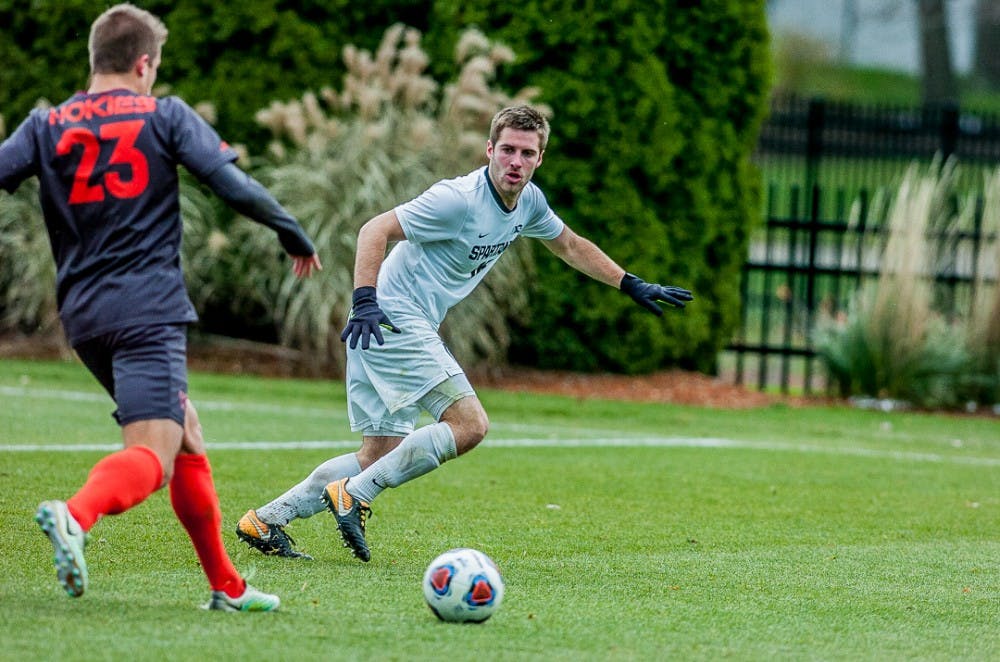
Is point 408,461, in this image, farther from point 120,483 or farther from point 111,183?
point 111,183

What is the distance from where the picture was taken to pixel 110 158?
184 inches

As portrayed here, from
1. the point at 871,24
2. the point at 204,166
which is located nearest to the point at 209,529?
the point at 204,166

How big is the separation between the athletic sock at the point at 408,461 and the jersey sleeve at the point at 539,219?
1.11 meters

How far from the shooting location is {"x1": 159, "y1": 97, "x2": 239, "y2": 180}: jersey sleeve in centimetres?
469

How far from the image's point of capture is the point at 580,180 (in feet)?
45.4

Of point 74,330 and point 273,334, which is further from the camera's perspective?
point 273,334

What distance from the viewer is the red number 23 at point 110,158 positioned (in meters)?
4.67

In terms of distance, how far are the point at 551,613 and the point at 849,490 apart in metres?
4.17

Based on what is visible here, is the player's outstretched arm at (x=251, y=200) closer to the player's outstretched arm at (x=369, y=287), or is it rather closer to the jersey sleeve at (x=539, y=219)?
the player's outstretched arm at (x=369, y=287)

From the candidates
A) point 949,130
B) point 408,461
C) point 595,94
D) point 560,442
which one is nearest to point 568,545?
point 408,461

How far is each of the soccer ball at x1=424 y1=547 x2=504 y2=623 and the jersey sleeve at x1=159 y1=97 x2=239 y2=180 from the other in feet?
4.90

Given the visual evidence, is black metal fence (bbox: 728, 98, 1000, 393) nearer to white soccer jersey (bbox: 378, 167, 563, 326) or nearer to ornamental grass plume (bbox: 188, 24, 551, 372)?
ornamental grass plume (bbox: 188, 24, 551, 372)

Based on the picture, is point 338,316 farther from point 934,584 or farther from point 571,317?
point 934,584

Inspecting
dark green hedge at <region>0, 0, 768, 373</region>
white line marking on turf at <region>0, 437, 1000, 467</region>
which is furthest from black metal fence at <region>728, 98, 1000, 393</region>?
white line marking on turf at <region>0, 437, 1000, 467</region>
